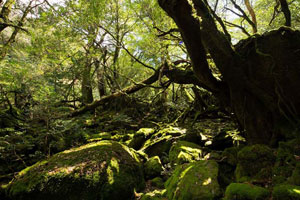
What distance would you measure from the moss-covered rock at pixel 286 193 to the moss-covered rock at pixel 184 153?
2.47 metres

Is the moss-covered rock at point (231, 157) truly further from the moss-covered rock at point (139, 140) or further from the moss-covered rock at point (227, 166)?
the moss-covered rock at point (139, 140)

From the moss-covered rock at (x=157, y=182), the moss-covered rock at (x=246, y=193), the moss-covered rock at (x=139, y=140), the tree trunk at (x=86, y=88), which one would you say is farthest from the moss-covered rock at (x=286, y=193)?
the tree trunk at (x=86, y=88)

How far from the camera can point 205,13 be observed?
3.63 metres

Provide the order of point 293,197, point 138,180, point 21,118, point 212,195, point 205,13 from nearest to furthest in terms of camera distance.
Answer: point 293,197 → point 212,195 → point 205,13 → point 138,180 → point 21,118

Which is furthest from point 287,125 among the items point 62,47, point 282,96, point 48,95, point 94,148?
point 62,47

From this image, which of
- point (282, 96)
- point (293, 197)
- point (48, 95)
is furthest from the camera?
point (48, 95)

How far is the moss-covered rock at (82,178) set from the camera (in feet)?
11.8

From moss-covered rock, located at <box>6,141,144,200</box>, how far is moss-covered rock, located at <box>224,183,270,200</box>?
94.5 inches

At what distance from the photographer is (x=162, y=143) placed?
6332 mm

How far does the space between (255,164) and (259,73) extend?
6.59ft

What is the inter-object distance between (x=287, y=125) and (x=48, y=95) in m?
7.11

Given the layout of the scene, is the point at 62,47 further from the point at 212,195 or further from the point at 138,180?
the point at 212,195

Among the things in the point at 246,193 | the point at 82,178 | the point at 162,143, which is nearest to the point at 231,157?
the point at 246,193

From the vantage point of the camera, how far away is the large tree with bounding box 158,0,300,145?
337cm
